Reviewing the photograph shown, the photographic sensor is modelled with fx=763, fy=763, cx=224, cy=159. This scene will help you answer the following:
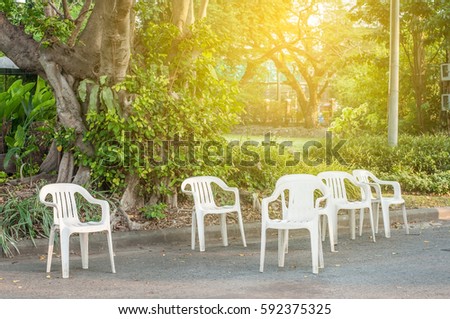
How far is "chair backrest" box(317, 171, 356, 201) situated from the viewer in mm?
10695

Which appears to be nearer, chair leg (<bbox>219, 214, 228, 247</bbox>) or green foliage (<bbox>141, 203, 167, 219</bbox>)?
chair leg (<bbox>219, 214, 228, 247</bbox>)

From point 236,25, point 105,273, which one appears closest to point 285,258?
point 105,273

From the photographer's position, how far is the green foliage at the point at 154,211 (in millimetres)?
11305

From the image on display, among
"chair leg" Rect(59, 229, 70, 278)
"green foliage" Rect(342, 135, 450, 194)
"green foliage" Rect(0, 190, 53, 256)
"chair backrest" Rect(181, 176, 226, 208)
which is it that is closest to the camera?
"chair leg" Rect(59, 229, 70, 278)

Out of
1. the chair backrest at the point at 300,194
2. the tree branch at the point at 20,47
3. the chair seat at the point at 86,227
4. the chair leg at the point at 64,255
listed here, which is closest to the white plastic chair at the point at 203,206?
the chair backrest at the point at 300,194

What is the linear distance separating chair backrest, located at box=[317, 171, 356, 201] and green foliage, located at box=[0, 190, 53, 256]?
151 inches

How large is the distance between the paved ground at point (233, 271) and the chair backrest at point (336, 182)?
2.25 feet

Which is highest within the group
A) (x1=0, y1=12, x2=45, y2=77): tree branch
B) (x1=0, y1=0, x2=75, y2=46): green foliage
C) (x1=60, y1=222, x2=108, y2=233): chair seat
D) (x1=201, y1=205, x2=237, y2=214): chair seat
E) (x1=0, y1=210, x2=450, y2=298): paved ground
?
(x1=0, y1=0, x2=75, y2=46): green foliage

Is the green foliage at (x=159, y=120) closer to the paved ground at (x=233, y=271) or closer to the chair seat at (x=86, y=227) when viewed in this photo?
the paved ground at (x=233, y=271)

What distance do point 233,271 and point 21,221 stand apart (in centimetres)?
317

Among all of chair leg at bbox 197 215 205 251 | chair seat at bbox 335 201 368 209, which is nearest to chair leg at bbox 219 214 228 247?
chair leg at bbox 197 215 205 251

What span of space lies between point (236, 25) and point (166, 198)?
20.6 meters

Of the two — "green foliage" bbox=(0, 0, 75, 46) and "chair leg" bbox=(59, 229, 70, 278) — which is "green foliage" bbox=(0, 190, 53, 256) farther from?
"green foliage" bbox=(0, 0, 75, 46)

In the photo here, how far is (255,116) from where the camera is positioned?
4747cm
